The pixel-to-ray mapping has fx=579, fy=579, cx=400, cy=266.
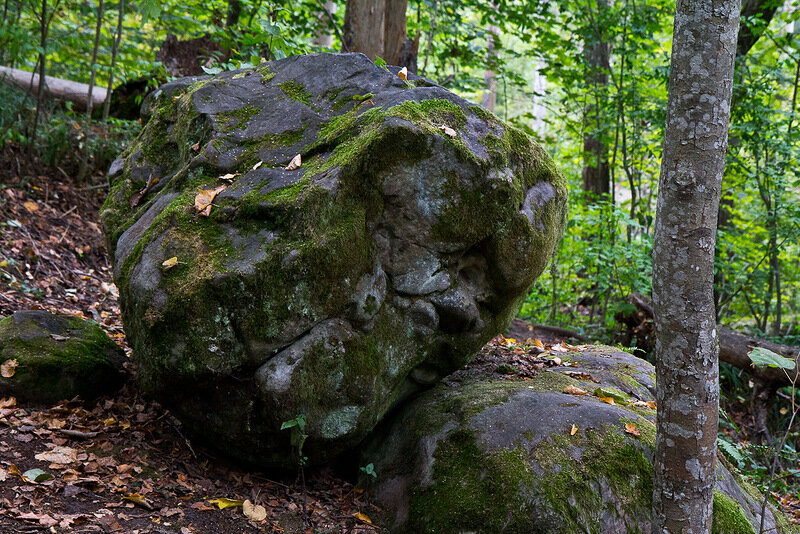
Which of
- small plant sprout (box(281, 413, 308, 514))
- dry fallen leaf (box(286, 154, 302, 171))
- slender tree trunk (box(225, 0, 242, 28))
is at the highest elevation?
slender tree trunk (box(225, 0, 242, 28))

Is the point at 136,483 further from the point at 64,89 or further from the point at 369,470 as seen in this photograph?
the point at 64,89

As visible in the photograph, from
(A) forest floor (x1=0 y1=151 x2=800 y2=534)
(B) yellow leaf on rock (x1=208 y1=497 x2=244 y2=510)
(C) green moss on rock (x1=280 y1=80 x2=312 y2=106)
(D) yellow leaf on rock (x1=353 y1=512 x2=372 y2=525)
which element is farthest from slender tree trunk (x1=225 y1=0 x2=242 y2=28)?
(D) yellow leaf on rock (x1=353 y1=512 x2=372 y2=525)

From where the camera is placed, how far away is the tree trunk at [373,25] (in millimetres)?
6707

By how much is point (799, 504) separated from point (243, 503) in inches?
195

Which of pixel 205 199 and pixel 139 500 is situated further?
pixel 205 199

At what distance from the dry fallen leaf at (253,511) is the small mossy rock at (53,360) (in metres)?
1.49

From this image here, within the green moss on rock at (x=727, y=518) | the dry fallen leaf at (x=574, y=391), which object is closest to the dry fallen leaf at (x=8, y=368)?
the dry fallen leaf at (x=574, y=391)

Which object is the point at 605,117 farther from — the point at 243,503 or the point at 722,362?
the point at 243,503

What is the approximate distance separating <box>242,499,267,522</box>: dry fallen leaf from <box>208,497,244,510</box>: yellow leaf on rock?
0.11 feet

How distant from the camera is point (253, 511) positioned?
3148mm

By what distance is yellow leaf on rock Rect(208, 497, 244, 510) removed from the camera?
3.12 m

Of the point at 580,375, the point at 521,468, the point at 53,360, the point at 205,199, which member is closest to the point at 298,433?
the point at 521,468

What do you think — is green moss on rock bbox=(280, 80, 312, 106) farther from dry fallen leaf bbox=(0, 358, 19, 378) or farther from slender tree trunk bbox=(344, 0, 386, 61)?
slender tree trunk bbox=(344, 0, 386, 61)

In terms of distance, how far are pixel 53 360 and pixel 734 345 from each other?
23.7ft
